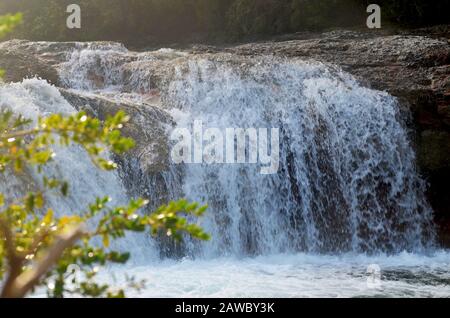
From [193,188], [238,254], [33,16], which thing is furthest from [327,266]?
[33,16]

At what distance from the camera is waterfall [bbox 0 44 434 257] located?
7.92 m

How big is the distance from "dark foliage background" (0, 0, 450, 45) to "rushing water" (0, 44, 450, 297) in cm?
694

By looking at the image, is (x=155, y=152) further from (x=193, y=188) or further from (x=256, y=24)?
(x=256, y=24)

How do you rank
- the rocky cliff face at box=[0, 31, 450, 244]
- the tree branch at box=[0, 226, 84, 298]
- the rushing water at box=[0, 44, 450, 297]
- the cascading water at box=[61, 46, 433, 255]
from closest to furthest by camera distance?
the tree branch at box=[0, 226, 84, 298]
the rushing water at box=[0, 44, 450, 297]
the cascading water at box=[61, 46, 433, 255]
the rocky cliff face at box=[0, 31, 450, 244]

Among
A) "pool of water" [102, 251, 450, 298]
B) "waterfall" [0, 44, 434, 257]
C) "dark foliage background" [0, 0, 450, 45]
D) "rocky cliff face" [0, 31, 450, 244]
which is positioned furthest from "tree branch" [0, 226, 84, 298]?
"dark foliage background" [0, 0, 450, 45]

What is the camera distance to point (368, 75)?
10.5 meters

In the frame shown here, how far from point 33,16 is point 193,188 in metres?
13.9

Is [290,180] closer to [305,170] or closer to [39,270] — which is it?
[305,170]

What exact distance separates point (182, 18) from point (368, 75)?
10.5 meters

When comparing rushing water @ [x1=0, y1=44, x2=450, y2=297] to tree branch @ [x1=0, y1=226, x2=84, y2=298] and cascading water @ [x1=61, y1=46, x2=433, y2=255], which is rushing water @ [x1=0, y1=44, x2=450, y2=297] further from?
tree branch @ [x1=0, y1=226, x2=84, y2=298]

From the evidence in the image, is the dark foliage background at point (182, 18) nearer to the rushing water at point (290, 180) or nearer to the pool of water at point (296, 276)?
the rushing water at point (290, 180)

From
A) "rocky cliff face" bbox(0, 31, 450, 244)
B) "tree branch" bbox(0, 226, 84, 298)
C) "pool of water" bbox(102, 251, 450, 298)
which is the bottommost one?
"pool of water" bbox(102, 251, 450, 298)

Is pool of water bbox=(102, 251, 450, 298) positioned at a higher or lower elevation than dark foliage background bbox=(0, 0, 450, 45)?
lower

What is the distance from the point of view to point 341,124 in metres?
9.21
